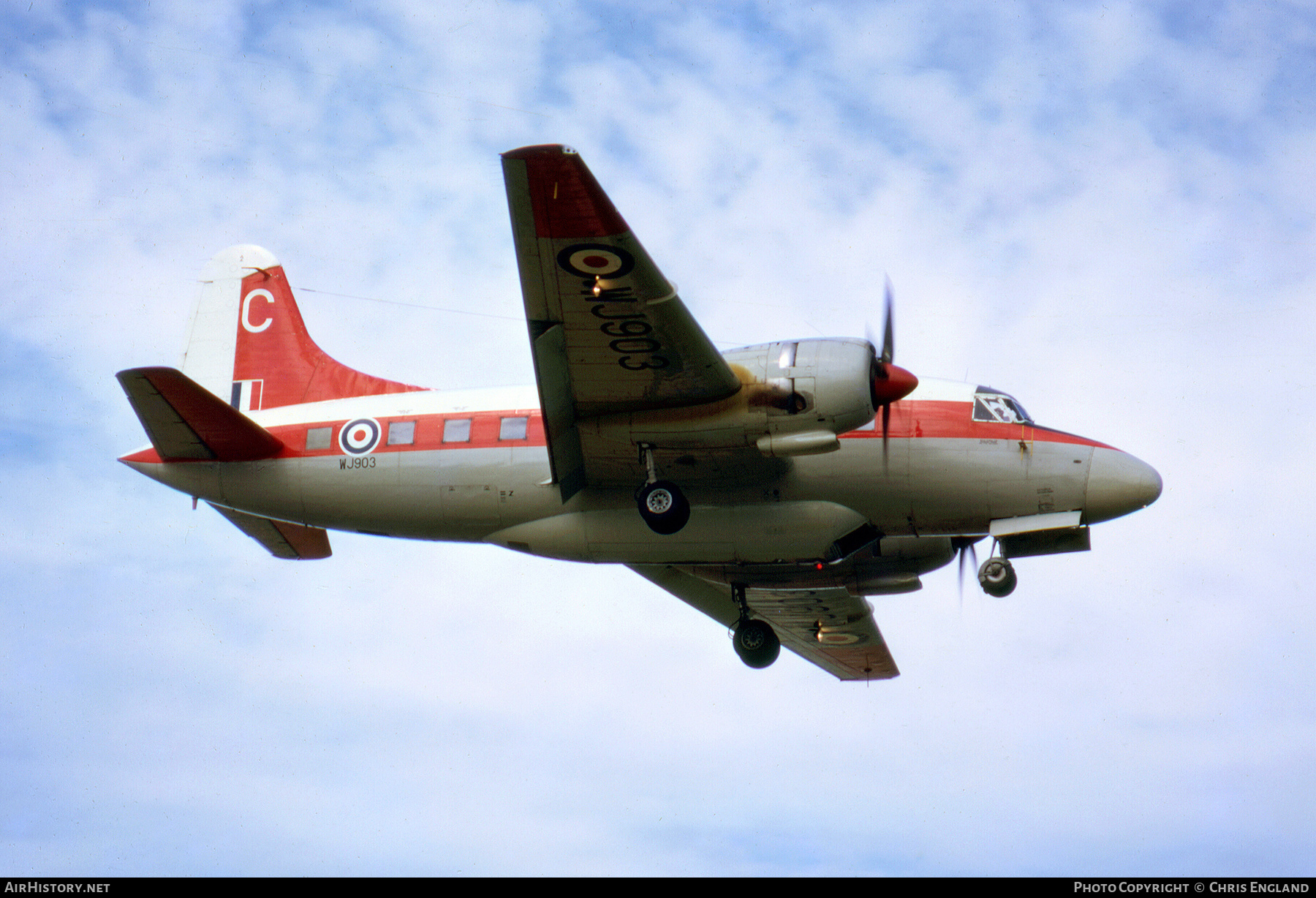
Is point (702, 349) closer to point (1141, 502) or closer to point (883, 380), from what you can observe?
point (883, 380)

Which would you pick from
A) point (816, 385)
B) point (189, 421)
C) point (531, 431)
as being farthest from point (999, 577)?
point (189, 421)

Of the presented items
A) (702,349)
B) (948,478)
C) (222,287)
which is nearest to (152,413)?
(222,287)

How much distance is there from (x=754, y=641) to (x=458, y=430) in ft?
24.6

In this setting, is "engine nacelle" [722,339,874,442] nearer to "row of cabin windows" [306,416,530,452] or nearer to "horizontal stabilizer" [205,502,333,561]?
"row of cabin windows" [306,416,530,452]

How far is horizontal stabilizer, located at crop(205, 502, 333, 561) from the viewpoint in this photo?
80.8 feet

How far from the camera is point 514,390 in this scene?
23234mm

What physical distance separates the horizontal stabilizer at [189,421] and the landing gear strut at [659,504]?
296 inches

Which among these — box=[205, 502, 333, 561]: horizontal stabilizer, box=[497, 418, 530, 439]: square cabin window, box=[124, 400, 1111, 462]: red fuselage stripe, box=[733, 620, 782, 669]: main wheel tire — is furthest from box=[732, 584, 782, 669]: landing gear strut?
box=[205, 502, 333, 561]: horizontal stabilizer

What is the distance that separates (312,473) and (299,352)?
3948mm

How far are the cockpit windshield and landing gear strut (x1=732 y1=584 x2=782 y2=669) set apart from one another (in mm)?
6406

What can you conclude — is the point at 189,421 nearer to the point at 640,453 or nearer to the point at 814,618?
the point at 640,453
